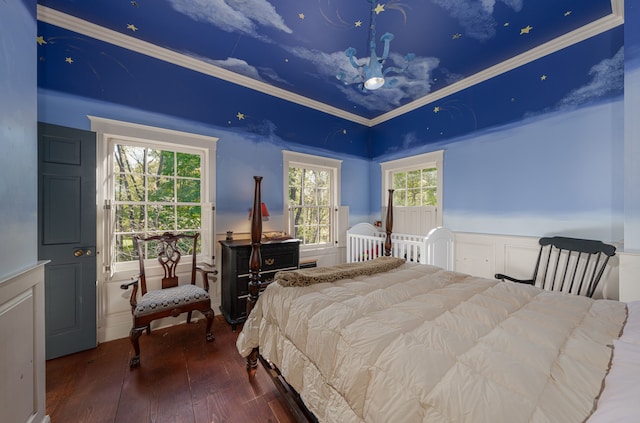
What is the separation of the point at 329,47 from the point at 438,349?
2938mm

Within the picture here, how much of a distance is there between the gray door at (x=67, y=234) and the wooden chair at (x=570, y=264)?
392 cm

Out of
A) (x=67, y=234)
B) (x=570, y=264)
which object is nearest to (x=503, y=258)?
(x=570, y=264)

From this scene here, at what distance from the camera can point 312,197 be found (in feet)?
13.3

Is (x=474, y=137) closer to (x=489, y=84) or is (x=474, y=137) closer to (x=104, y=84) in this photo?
(x=489, y=84)

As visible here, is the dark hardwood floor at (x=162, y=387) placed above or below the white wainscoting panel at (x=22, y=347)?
below

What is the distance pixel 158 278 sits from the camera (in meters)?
2.64

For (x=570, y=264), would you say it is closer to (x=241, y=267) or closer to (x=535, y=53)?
(x=535, y=53)

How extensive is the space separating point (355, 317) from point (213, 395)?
1.33 meters

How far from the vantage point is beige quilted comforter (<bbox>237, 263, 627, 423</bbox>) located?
65 cm

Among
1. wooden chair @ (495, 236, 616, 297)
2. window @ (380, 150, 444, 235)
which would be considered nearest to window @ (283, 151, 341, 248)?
window @ (380, 150, 444, 235)

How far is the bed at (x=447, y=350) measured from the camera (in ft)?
2.07

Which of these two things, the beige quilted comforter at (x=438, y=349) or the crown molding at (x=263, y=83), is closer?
the beige quilted comforter at (x=438, y=349)

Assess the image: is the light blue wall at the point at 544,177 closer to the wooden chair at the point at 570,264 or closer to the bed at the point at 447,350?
the wooden chair at the point at 570,264

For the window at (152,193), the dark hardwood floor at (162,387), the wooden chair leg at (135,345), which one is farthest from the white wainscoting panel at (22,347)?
the window at (152,193)
